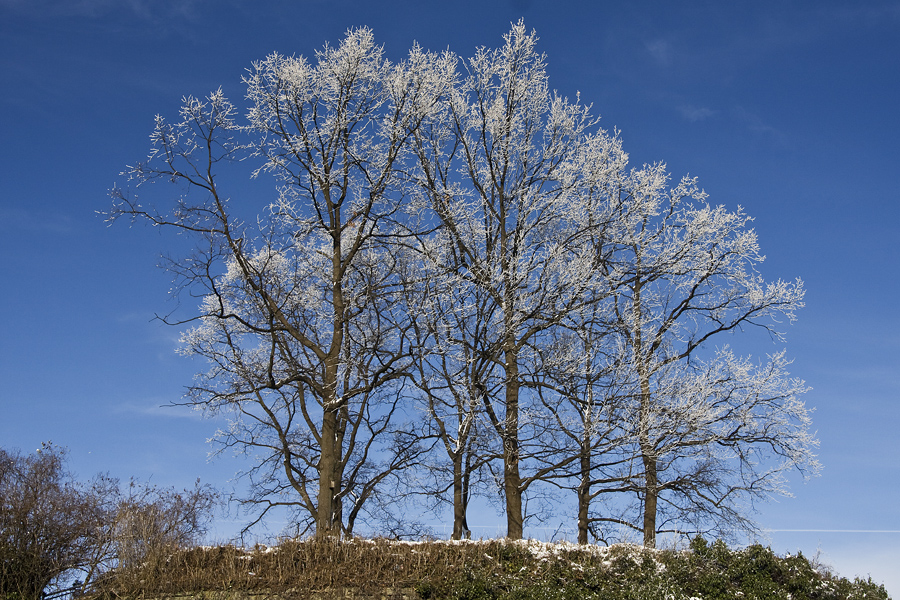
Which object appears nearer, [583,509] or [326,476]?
[326,476]

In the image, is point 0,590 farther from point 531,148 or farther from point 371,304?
point 531,148

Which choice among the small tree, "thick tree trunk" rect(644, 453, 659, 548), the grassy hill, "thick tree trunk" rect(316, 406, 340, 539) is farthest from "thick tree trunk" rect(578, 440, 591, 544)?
the small tree

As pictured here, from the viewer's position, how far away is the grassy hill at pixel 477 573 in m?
9.37

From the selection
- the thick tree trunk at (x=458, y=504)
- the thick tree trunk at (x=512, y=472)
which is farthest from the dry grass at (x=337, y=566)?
the thick tree trunk at (x=458, y=504)

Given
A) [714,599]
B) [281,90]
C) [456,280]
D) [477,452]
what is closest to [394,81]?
[281,90]

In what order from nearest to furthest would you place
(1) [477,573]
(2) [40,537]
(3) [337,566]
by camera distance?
(1) [477,573] < (3) [337,566] < (2) [40,537]

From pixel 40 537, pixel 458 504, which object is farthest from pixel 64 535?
pixel 458 504

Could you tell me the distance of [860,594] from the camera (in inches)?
387

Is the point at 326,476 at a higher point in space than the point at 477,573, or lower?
higher

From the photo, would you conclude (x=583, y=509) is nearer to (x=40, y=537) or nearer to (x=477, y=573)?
(x=477, y=573)

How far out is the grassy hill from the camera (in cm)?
937

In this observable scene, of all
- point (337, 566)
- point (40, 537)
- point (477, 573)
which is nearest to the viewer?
point (477, 573)

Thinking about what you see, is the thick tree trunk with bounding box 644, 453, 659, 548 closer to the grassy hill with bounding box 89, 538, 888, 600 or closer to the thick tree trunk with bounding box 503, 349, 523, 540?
the thick tree trunk with bounding box 503, 349, 523, 540

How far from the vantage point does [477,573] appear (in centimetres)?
970
